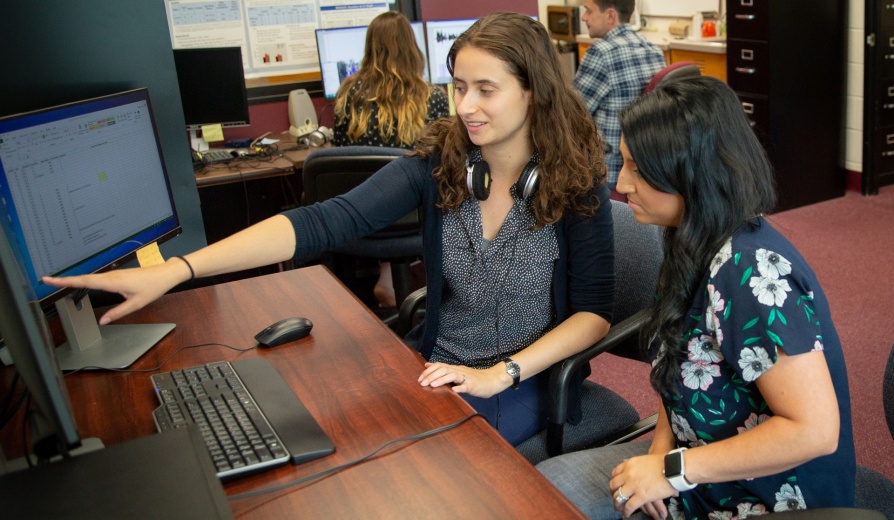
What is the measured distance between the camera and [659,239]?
68.1 inches

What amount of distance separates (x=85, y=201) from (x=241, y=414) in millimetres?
533

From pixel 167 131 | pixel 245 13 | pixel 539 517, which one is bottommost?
pixel 539 517

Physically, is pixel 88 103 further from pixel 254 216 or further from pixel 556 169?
pixel 254 216

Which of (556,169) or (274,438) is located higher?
(556,169)

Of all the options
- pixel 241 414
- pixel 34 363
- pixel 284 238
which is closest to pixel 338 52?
pixel 284 238

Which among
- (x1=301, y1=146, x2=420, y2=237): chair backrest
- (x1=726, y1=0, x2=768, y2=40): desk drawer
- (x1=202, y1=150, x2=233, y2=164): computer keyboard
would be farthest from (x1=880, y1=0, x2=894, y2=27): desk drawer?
(x1=202, y1=150, x2=233, y2=164): computer keyboard

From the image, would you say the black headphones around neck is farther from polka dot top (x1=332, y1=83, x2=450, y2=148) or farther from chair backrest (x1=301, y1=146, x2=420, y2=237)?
polka dot top (x1=332, y1=83, x2=450, y2=148)

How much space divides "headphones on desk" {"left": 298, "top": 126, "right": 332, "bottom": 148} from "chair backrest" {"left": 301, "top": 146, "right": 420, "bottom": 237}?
1001 millimetres

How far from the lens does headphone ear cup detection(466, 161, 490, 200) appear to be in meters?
1.66

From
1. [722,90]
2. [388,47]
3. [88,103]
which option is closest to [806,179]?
[388,47]

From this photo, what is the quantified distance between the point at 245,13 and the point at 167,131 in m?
2.30

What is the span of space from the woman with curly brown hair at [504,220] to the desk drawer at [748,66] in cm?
296

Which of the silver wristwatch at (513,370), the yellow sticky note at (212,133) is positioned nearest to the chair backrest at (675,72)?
the yellow sticky note at (212,133)

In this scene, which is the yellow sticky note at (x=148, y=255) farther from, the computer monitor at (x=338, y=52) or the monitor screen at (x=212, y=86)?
the computer monitor at (x=338, y=52)
